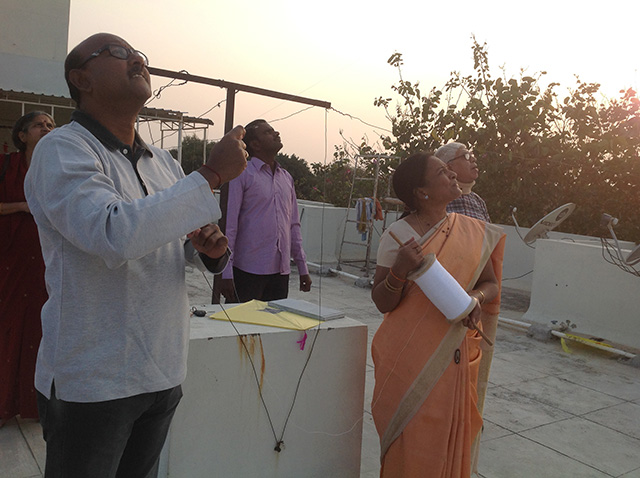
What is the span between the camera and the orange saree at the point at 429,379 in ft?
7.31

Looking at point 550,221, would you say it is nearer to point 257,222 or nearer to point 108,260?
point 257,222

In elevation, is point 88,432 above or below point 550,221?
below

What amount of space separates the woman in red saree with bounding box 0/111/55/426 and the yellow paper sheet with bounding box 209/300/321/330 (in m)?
1.43

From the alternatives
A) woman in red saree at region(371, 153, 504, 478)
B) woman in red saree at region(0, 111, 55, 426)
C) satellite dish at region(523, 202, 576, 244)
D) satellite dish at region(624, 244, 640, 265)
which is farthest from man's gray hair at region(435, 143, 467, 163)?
satellite dish at region(523, 202, 576, 244)

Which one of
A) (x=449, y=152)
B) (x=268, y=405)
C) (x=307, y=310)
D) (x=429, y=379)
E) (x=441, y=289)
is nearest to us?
(x=441, y=289)

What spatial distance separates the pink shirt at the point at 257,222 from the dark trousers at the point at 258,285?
0.15 feet

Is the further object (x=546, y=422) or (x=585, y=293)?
(x=585, y=293)

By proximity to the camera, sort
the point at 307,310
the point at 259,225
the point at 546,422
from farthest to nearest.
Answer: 1. the point at 546,422
2. the point at 259,225
3. the point at 307,310

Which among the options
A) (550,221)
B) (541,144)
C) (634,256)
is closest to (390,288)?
(634,256)

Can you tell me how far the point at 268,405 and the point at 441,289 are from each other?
0.88 m

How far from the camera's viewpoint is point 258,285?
3.54 meters

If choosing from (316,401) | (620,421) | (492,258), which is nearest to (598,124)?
(620,421)

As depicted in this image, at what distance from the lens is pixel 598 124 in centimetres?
1014

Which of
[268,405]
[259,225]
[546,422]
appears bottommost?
[546,422]
